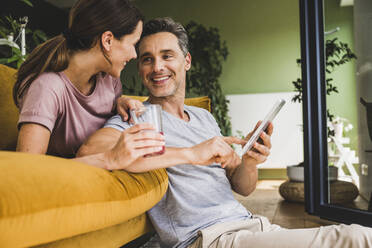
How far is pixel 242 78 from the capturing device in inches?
207

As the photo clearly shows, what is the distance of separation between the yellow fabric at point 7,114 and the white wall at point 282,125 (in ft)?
12.9

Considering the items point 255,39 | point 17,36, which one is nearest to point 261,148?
point 17,36

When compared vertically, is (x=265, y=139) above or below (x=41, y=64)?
below

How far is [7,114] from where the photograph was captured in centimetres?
136

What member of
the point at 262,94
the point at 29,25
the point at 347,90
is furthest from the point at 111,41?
the point at 29,25

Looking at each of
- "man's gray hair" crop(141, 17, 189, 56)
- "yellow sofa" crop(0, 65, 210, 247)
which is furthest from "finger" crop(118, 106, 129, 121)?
"man's gray hair" crop(141, 17, 189, 56)

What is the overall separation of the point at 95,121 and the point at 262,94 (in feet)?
13.3

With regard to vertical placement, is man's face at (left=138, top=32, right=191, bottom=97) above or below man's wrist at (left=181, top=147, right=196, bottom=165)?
above

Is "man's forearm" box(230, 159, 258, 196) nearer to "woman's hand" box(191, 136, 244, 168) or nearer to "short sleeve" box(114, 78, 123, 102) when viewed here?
"woman's hand" box(191, 136, 244, 168)

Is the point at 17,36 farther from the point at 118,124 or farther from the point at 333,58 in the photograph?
the point at 333,58

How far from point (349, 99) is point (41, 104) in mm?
2094

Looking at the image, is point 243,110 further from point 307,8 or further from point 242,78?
point 307,8

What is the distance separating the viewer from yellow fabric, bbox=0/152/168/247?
543mm

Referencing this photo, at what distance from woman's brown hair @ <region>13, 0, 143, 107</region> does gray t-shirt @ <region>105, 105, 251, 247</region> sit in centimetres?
25
